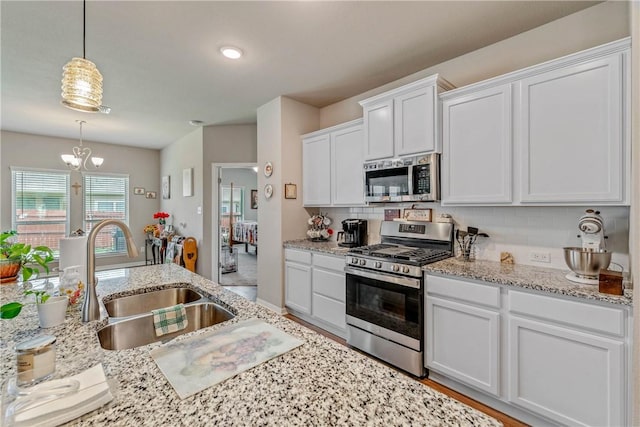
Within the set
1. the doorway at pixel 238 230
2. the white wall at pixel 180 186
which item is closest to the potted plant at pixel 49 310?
the doorway at pixel 238 230

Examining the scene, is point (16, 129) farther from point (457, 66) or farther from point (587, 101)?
point (587, 101)

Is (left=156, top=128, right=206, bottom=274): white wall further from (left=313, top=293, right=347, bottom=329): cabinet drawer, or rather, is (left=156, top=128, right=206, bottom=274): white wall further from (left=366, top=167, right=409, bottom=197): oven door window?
(left=366, top=167, right=409, bottom=197): oven door window

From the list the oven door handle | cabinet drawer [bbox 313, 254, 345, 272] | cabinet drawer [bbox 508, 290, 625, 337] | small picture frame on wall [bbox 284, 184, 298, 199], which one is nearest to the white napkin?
the oven door handle

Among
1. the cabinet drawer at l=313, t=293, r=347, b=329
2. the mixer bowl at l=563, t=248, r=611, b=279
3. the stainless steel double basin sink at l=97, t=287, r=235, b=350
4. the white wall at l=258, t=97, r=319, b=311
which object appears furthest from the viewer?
the white wall at l=258, t=97, r=319, b=311

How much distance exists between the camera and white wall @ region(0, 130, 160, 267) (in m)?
5.04

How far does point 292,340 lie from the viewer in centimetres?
100

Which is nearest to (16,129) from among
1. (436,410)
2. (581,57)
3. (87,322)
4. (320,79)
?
(320,79)

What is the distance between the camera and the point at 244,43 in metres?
2.41

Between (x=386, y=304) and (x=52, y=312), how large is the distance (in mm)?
2050

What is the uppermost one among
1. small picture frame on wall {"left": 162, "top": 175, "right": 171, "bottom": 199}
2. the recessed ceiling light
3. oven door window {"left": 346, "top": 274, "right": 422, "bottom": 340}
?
the recessed ceiling light

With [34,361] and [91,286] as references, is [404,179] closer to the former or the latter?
[91,286]

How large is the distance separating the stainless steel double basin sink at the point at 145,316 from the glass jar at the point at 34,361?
41cm

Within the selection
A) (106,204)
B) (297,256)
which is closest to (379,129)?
(297,256)

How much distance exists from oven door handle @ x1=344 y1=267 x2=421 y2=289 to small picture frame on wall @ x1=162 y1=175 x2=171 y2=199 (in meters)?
5.07
